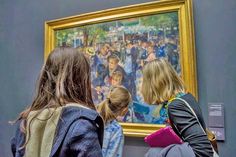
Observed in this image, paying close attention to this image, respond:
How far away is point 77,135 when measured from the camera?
798 millimetres

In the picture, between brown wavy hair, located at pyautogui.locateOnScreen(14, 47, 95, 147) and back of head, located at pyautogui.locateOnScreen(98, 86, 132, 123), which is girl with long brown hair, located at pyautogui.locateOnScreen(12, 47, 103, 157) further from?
back of head, located at pyautogui.locateOnScreen(98, 86, 132, 123)

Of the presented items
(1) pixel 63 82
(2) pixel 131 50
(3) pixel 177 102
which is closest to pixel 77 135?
(1) pixel 63 82

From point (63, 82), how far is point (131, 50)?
1.00m

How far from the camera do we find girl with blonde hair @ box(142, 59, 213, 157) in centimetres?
107

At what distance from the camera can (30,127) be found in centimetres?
86

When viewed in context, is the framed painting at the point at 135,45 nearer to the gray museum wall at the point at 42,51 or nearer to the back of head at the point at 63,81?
the gray museum wall at the point at 42,51

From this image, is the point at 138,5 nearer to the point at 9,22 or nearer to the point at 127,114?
the point at 127,114

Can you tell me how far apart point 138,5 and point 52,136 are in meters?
1.26

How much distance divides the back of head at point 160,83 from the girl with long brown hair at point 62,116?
0.45m

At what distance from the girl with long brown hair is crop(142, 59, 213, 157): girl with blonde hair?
41cm

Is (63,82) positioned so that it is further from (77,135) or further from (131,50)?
(131,50)

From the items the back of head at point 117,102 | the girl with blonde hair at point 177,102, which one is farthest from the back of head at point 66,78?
the back of head at point 117,102

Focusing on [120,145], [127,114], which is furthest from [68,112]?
[127,114]

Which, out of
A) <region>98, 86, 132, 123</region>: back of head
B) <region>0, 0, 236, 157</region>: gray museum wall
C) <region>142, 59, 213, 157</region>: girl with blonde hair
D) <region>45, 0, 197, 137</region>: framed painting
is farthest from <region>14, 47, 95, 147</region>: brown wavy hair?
<region>0, 0, 236, 157</region>: gray museum wall
